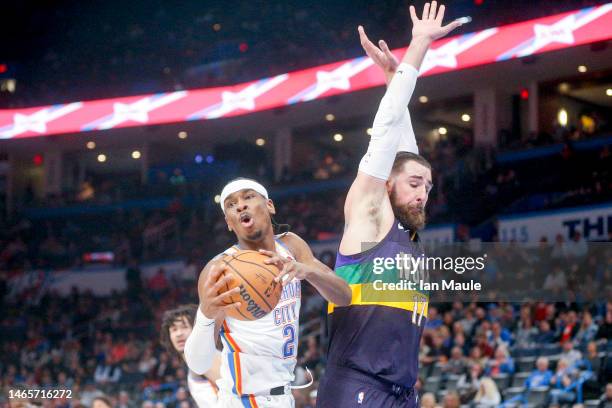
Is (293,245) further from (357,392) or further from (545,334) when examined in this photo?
(545,334)

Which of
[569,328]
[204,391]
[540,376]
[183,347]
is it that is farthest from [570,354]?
[204,391]

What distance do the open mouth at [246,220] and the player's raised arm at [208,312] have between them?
286mm

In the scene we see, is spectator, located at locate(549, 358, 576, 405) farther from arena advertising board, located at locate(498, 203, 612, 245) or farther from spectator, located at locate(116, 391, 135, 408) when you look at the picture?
spectator, located at locate(116, 391, 135, 408)

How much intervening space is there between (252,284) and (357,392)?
2.08 feet

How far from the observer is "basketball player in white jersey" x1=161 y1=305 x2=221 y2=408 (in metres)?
5.13

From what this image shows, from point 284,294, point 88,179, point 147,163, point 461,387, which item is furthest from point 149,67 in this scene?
point 284,294

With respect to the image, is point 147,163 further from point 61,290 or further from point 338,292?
point 338,292

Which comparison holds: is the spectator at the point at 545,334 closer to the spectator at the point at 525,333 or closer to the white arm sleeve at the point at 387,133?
the spectator at the point at 525,333

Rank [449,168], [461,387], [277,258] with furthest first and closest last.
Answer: [449,168]
[461,387]
[277,258]

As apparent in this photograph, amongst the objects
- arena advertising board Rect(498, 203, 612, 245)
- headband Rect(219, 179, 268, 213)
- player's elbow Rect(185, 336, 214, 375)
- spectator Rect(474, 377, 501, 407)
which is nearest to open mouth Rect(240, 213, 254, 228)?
headband Rect(219, 179, 268, 213)

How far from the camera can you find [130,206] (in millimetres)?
25547

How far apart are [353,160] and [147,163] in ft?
26.5

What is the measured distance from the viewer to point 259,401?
4.25 metres

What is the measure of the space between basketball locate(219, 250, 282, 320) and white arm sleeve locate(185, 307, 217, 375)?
0.13 meters
